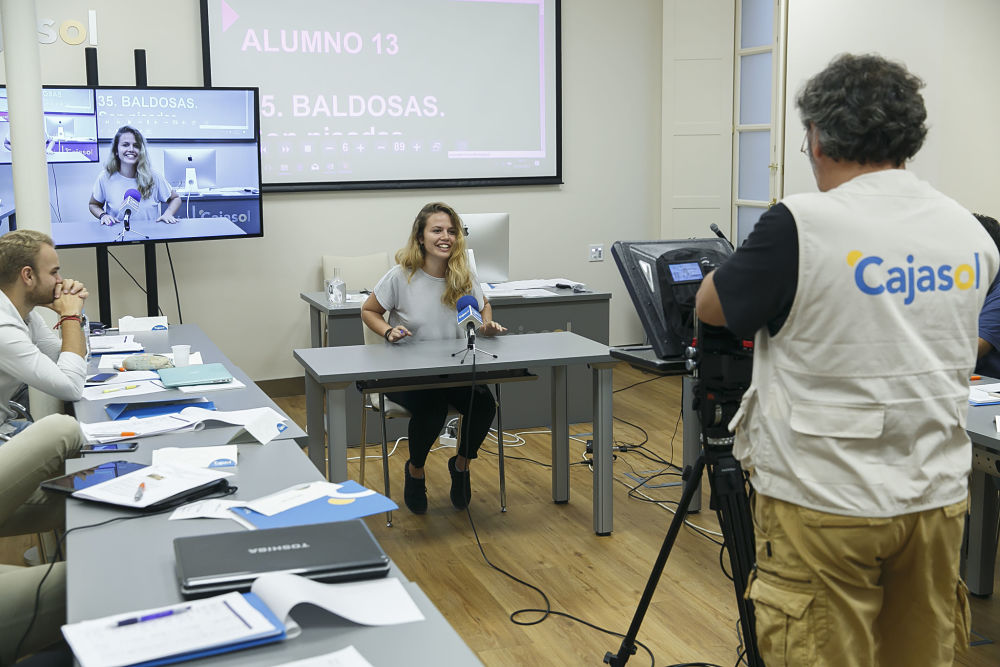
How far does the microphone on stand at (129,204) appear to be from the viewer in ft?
16.6

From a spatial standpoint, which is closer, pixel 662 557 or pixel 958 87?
pixel 662 557

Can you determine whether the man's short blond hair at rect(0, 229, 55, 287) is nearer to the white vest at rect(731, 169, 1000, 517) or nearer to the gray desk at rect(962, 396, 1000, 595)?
the white vest at rect(731, 169, 1000, 517)

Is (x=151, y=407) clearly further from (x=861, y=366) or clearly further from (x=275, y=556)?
(x=861, y=366)

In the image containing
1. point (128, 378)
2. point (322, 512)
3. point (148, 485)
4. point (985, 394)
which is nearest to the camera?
point (322, 512)

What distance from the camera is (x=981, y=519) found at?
2883 mm

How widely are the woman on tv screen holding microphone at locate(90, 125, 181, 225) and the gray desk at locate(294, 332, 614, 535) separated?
1.96 m

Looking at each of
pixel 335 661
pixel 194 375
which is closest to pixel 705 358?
pixel 335 661

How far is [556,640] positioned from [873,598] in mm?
1349

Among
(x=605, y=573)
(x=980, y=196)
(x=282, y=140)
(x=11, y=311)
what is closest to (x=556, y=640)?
(x=605, y=573)

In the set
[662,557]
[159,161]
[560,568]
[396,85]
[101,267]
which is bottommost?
[560,568]

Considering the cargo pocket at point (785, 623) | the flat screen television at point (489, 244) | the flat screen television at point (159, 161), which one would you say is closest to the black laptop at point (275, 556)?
the cargo pocket at point (785, 623)

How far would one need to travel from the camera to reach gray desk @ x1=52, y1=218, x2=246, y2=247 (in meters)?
4.93

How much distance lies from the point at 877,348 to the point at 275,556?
3.26ft

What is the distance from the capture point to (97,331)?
4.21 m
